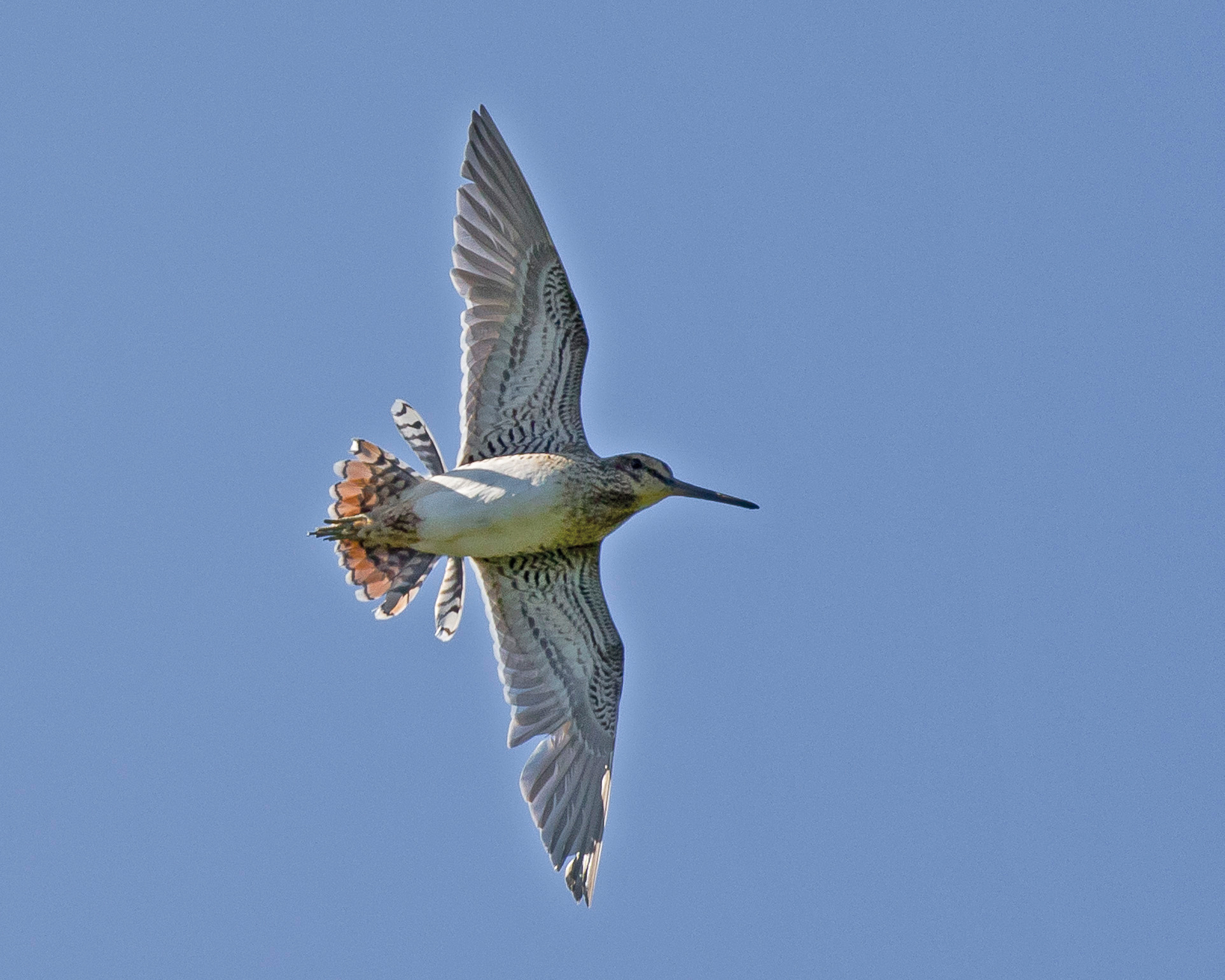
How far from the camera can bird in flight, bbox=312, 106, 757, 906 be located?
40.5ft

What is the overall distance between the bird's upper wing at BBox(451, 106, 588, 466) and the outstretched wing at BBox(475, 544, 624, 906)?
0.93 m

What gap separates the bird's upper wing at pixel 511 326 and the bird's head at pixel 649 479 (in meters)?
0.35

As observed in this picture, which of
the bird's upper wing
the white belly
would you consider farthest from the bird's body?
the bird's upper wing

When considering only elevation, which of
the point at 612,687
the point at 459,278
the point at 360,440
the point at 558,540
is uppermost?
the point at 459,278

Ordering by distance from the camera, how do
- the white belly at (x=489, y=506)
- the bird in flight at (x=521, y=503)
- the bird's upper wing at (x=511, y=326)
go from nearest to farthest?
1. the white belly at (x=489, y=506)
2. the bird in flight at (x=521, y=503)
3. the bird's upper wing at (x=511, y=326)

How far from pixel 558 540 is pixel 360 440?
156cm

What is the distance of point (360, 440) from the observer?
41.0 feet

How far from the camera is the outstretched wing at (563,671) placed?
12664 millimetres

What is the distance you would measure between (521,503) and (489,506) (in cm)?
21

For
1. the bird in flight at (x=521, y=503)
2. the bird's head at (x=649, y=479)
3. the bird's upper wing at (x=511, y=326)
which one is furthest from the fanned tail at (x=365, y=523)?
the bird's head at (x=649, y=479)

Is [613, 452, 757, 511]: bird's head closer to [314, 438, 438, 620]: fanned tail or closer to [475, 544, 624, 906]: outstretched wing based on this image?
[475, 544, 624, 906]: outstretched wing

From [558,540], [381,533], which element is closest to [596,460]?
[558,540]

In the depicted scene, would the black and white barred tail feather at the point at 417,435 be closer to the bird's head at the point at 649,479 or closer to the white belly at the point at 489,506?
the white belly at the point at 489,506

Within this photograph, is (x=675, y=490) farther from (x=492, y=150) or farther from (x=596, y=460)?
(x=492, y=150)
